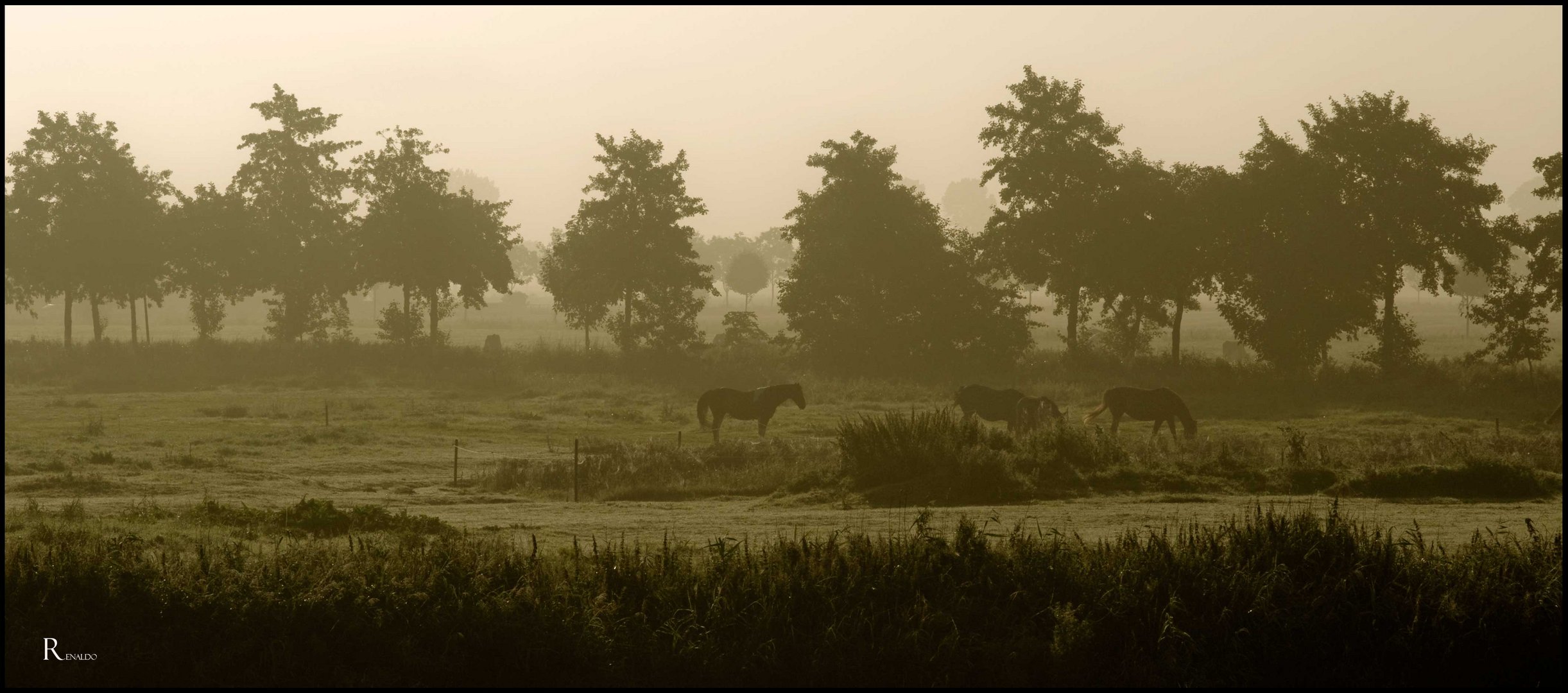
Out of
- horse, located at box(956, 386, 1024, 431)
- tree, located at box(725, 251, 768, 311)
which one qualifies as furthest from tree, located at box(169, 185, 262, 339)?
tree, located at box(725, 251, 768, 311)

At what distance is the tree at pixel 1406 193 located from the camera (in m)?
48.2

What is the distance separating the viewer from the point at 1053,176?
2191 inches

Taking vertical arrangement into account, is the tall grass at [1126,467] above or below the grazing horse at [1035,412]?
below

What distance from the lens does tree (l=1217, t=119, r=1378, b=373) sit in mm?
49531

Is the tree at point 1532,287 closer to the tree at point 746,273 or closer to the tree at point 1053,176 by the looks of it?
the tree at point 1053,176

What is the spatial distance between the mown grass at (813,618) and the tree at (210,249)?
2111 inches

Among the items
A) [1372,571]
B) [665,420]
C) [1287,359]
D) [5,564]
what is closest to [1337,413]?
[1287,359]

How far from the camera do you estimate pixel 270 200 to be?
66.1m

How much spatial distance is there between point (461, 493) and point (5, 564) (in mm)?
10206

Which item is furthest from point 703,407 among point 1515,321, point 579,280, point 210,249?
point 210,249

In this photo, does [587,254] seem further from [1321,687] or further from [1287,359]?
[1321,687]

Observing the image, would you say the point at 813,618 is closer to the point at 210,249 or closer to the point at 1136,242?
the point at 1136,242

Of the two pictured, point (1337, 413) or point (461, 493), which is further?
point (1337, 413)

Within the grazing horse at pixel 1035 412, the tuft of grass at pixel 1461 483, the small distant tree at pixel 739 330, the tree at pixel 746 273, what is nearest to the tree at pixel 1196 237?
the small distant tree at pixel 739 330
